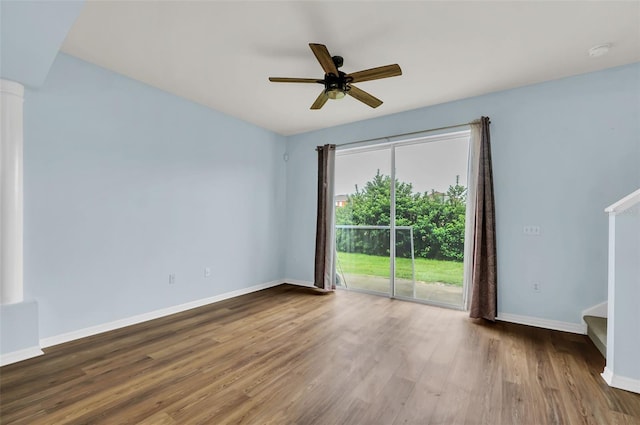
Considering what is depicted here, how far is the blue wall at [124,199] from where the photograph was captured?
2.70 meters

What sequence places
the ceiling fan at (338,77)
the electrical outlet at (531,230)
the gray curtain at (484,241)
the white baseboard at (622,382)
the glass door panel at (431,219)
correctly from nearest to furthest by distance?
the white baseboard at (622,382) < the ceiling fan at (338,77) < the electrical outlet at (531,230) < the gray curtain at (484,241) < the glass door panel at (431,219)

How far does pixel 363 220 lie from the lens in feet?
15.9

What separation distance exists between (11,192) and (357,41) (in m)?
3.30

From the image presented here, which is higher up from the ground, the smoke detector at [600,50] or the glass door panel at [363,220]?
the smoke detector at [600,50]

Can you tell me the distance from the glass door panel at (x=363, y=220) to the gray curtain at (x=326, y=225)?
228 mm

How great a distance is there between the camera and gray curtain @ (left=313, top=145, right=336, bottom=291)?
4836 millimetres

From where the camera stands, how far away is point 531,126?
3.39 metres

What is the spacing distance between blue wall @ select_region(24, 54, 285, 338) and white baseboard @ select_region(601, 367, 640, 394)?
4301 mm

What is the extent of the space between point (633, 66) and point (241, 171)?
4949 millimetres

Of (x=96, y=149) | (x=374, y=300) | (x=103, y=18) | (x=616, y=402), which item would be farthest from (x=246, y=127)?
(x=616, y=402)

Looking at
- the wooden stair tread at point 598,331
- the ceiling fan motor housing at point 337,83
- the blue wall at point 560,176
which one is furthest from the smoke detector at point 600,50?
the wooden stair tread at point 598,331

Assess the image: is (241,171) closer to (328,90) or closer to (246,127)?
(246,127)

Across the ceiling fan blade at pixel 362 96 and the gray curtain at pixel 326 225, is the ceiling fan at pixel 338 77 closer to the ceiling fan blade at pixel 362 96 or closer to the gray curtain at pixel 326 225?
the ceiling fan blade at pixel 362 96

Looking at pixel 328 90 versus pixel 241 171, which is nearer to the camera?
pixel 328 90
